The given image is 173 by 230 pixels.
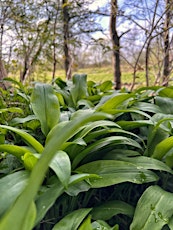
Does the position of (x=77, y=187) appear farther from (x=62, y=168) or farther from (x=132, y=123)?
(x=132, y=123)

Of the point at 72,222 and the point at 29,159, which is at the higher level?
the point at 29,159

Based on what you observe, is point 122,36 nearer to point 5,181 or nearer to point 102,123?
point 102,123

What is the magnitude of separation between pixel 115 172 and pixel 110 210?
10 cm

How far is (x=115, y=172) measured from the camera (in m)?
0.72

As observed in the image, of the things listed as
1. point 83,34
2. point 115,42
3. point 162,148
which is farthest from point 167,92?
point 83,34

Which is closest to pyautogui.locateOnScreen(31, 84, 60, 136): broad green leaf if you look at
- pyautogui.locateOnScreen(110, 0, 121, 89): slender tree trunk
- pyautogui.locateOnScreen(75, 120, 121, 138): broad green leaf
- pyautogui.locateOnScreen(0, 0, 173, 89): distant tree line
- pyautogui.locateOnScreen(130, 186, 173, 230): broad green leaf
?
pyautogui.locateOnScreen(75, 120, 121, 138): broad green leaf

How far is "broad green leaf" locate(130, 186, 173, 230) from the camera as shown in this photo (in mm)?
630

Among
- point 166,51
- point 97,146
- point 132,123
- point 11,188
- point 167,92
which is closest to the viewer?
point 11,188

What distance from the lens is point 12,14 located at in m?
2.47

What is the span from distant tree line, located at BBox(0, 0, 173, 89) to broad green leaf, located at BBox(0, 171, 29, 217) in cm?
187

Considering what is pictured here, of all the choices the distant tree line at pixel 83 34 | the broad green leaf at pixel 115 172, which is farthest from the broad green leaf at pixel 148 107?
the distant tree line at pixel 83 34

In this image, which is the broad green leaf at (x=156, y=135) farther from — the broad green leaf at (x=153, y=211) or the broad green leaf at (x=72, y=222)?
the broad green leaf at (x=72, y=222)

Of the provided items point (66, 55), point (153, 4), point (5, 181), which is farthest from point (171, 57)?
point (5, 181)

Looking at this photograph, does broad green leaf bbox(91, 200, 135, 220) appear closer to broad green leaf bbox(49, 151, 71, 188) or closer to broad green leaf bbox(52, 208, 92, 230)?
broad green leaf bbox(52, 208, 92, 230)
